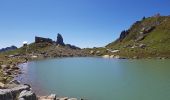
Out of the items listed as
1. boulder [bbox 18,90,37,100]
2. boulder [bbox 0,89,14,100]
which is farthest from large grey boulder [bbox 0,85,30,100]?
boulder [bbox 18,90,37,100]

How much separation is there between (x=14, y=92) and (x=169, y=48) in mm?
126330

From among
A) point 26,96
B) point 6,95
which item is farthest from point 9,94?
point 26,96

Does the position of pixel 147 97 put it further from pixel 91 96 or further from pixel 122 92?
pixel 91 96

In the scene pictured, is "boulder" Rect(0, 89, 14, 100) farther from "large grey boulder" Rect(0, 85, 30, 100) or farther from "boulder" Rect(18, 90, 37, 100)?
"boulder" Rect(18, 90, 37, 100)

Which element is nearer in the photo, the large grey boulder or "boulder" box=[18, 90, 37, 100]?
the large grey boulder

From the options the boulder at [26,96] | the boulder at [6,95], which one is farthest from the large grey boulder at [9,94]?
the boulder at [26,96]

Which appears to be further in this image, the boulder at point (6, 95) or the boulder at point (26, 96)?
the boulder at point (26, 96)

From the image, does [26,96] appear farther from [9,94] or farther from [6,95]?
[6,95]

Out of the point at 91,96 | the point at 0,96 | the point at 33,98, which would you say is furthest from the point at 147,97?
the point at 0,96

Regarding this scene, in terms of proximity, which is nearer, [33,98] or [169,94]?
[33,98]

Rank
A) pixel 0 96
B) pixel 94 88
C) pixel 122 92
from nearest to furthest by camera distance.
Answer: pixel 0 96, pixel 122 92, pixel 94 88

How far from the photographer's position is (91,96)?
36938 millimetres

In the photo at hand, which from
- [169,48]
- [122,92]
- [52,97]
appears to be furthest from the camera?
[169,48]

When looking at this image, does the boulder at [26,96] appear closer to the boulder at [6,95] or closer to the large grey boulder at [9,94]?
the large grey boulder at [9,94]
